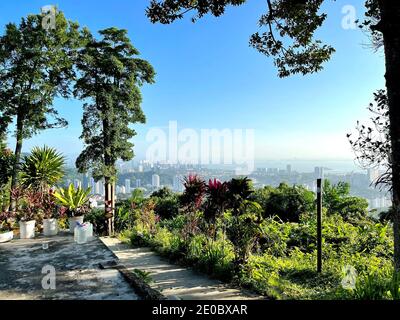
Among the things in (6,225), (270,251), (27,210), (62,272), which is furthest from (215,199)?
(6,225)

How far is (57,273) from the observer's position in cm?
473

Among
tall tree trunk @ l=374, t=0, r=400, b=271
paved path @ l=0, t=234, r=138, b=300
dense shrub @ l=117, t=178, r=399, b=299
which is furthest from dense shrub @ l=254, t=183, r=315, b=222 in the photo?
tall tree trunk @ l=374, t=0, r=400, b=271

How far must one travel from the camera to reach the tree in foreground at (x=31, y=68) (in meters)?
11.9

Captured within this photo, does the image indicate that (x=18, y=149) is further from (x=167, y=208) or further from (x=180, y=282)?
(x=180, y=282)

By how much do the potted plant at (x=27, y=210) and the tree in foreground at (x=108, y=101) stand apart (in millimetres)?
2192

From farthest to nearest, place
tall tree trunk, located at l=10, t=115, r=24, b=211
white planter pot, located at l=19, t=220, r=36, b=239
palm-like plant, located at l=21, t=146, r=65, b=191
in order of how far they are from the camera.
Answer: tall tree trunk, located at l=10, t=115, r=24, b=211
palm-like plant, located at l=21, t=146, r=65, b=191
white planter pot, located at l=19, t=220, r=36, b=239

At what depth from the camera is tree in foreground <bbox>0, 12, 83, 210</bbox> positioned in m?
11.9

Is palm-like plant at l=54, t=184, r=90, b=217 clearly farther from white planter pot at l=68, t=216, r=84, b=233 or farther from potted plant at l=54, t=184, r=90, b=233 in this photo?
white planter pot at l=68, t=216, r=84, b=233

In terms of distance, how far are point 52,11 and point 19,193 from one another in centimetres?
774

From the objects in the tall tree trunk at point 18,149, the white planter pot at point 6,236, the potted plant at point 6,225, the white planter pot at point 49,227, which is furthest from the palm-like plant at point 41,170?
the white planter pot at point 6,236

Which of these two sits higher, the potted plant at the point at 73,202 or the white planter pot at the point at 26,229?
the potted plant at the point at 73,202

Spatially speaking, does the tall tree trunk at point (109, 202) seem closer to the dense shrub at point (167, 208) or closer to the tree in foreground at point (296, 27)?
the dense shrub at point (167, 208)

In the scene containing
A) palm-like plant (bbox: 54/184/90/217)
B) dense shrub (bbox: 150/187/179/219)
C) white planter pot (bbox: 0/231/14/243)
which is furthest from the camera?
dense shrub (bbox: 150/187/179/219)
